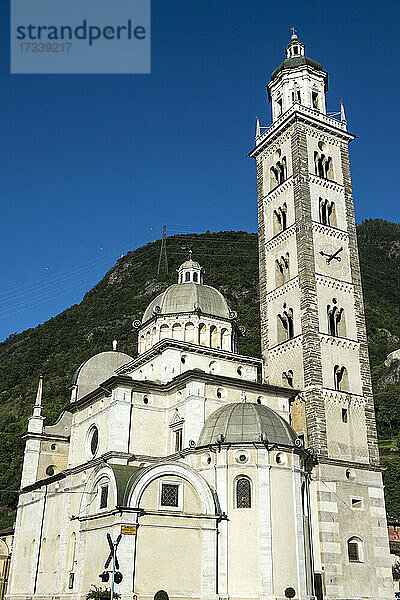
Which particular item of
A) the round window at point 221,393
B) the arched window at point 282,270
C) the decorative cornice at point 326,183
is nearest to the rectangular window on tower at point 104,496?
the round window at point 221,393

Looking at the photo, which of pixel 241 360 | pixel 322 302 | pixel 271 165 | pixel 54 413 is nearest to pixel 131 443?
pixel 241 360

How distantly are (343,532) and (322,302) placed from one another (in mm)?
12448

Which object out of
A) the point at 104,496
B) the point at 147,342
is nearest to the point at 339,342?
the point at 147,342

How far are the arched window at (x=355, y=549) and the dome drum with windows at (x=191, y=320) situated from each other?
41.3 feet

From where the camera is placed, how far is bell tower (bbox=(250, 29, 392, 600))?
30.1 meters

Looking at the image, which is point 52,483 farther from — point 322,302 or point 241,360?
point 322,302

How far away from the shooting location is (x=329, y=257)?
36812mm

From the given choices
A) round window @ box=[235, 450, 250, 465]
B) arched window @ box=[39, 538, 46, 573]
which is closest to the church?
round window @ box=[235, 450, 250, 465]

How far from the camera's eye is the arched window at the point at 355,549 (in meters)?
29.9

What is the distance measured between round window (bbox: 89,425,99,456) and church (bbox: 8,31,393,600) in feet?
0.42

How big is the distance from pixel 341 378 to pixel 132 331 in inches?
2315

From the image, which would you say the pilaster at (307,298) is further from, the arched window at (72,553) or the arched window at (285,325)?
the arched window at (72,553)

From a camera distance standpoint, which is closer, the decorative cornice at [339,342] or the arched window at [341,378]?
the arched window at [341,378]

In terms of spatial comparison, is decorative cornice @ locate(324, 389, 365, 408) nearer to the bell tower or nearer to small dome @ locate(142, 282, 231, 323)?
the bell tower
